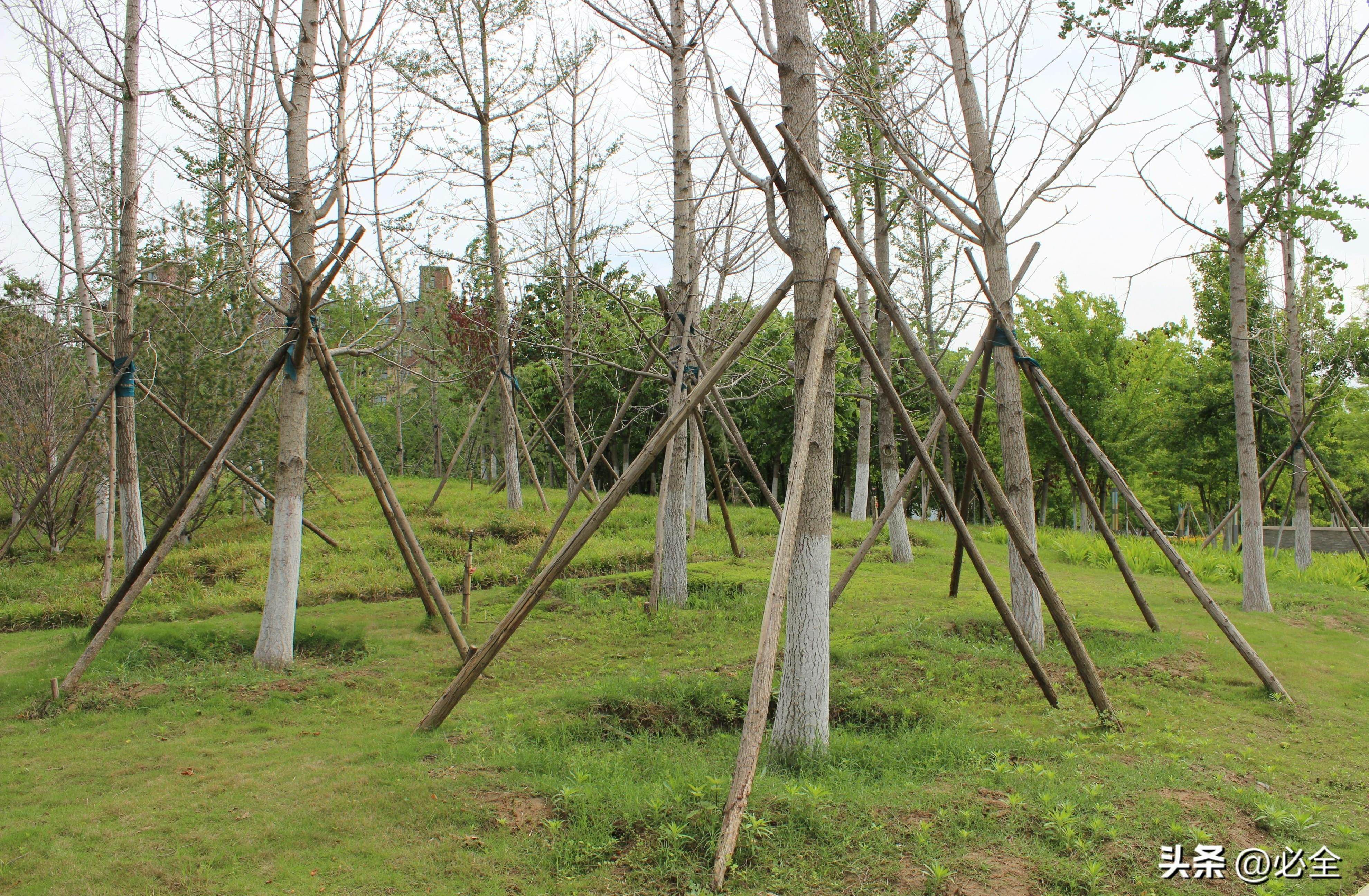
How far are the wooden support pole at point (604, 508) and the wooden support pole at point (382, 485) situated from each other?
65.8 inches

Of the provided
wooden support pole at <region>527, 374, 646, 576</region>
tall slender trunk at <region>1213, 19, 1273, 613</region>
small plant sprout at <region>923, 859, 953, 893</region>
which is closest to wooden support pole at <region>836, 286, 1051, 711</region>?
small plant sprout at <region>923, 859, 953, 893</region>

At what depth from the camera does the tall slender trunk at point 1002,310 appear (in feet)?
24.3

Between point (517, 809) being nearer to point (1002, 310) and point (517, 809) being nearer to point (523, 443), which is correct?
point (1002, 310)

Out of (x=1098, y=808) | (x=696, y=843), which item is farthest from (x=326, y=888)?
(x=1098, y=808)

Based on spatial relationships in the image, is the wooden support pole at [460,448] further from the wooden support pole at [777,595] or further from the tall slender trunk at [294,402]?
the wooden support pole at [777,595]

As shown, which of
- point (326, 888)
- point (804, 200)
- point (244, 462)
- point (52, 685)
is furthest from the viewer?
point (244, 462)

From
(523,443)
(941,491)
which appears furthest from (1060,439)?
(523,443)

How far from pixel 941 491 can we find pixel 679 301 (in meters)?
4.82

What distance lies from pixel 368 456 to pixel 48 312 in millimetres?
11926

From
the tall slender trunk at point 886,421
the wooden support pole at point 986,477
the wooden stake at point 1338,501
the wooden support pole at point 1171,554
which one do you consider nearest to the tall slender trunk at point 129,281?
the wooden support pole at point 986,477

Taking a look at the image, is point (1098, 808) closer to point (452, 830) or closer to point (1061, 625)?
point (1061, 625)

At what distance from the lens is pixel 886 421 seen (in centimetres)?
1334

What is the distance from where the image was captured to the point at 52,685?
20.1ft

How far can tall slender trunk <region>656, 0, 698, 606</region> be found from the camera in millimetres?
9594
